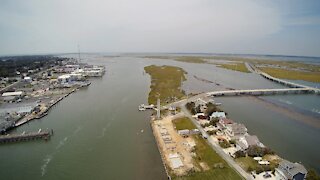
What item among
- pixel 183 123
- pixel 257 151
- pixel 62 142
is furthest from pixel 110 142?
pixel 257 151

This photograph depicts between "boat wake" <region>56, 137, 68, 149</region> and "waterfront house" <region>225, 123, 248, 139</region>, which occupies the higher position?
"waterfront house" <region>225, 123, 248, 139</region>

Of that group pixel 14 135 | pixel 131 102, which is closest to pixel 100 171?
pixel 14 135

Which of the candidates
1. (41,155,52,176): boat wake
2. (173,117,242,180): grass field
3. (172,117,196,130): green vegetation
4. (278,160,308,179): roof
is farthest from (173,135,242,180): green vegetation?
(41,155,52,176): boat wake

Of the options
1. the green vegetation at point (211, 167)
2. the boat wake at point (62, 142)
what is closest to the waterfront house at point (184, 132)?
the green vegetation at point (211, 167)

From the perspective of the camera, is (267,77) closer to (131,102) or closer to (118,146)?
(131,102)

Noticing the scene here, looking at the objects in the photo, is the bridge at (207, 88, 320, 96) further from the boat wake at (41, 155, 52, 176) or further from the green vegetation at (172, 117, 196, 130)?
the boat wake at (41, 155, 52, 176)
